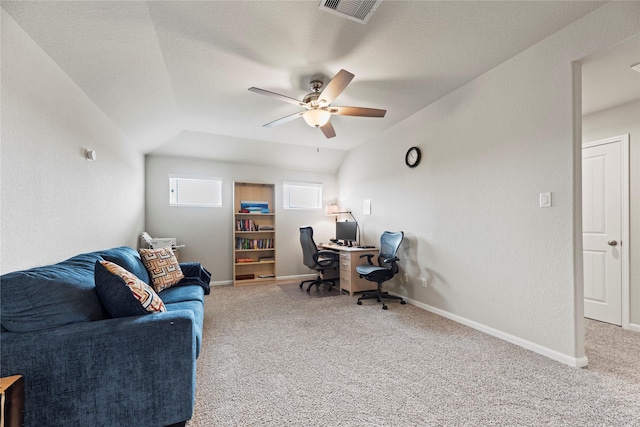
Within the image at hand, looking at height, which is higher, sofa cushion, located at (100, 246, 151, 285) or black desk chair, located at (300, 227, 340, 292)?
sofa cushion, located at (100, 246, 151, 285)

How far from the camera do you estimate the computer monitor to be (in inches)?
191

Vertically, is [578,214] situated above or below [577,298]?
above

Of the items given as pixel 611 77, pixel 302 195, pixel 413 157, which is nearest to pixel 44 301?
pixel 413 157

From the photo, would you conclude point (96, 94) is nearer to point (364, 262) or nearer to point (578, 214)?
point (364, 262)

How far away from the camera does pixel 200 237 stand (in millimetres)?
4914

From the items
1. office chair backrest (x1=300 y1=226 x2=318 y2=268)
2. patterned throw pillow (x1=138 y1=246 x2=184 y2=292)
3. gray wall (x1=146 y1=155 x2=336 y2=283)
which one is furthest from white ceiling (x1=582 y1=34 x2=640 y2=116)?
gray wall (x1=146 y1=155 x2=336 y2=283)

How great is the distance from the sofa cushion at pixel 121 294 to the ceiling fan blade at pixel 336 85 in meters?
2.05

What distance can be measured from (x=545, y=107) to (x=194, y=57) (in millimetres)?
3013

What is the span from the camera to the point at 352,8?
1.86m

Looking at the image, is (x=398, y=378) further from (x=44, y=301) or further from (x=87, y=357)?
(x=44, y=301)

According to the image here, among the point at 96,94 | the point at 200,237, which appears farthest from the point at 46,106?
the point at 200,237

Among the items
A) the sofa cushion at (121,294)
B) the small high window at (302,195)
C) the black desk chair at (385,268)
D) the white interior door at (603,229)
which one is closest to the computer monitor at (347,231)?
the black desk chair at (385,268)

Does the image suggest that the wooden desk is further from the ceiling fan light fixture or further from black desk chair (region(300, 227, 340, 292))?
the ceiling fan light fixture

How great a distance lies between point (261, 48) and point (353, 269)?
310 centimetres
